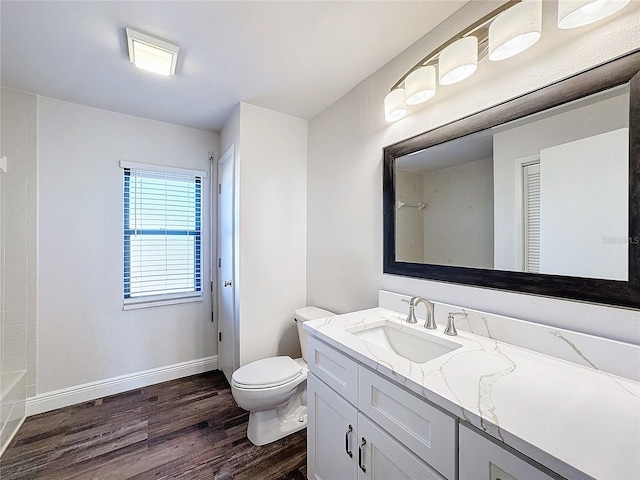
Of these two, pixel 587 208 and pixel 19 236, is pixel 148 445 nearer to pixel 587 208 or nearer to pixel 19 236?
pixel 19 236

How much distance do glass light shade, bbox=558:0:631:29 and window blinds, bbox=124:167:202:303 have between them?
8.86ft

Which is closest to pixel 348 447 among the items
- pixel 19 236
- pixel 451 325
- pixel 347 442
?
pixel 347 442

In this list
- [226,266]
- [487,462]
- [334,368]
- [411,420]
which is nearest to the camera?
[487,462]

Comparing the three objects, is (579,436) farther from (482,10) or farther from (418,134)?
(482,10)

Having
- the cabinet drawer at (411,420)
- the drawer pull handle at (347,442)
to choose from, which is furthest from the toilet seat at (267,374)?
the cabinet drawer at (411,420)

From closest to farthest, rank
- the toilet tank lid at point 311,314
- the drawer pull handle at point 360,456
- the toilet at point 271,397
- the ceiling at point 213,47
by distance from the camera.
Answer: the drawer pull handle at point 360,456, the ceiling at point 213,47, the toilet at point 271,397, the toilet tank lid at point 311,314

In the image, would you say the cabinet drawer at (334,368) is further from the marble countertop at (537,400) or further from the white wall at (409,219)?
the white wall at (409,219)

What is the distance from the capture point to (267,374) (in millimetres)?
1771

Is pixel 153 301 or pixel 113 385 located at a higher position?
pixel 153 301

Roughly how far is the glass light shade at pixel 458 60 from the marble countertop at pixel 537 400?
1.15m

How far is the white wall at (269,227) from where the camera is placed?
2.15 m

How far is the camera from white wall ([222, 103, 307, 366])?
215 cm

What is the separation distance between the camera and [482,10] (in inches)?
46.8

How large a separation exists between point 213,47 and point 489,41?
1.38 metres
